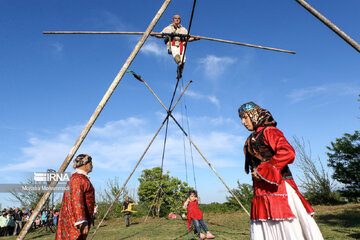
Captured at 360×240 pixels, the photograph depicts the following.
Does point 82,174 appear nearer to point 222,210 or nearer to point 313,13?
point 313,13

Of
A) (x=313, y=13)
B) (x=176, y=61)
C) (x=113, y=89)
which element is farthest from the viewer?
(x=176, y=61)

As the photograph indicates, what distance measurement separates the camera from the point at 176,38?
577 cm

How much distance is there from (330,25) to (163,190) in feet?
49.1

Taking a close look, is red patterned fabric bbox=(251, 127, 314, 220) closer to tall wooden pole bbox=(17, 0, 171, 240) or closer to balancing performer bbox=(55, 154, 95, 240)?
tall wooden pole bbox=(17, 0, 171, 240)

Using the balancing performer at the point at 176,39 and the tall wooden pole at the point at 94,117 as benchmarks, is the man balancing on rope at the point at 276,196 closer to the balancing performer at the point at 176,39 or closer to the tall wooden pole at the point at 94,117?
the tall wooden pole at the point at 94,117

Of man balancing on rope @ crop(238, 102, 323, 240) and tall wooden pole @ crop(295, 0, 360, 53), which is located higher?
tall wooden pole @ crop(295, 0, 360, 53)

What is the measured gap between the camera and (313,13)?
363 centimetres

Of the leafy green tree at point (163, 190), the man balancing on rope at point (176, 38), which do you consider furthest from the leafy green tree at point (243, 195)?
the man balancing on rope at point (176, 38)

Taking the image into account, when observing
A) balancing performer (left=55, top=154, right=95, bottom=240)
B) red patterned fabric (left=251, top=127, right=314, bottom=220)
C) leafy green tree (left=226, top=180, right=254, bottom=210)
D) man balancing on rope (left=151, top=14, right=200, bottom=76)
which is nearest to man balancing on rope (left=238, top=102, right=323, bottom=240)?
red patterned fabric (left=251, top=127, right=314, bottom=220)

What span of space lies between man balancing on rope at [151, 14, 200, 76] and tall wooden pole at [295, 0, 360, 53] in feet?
8.20

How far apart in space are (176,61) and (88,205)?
3.91 meters

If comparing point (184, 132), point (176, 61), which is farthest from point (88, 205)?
point (184, 132)

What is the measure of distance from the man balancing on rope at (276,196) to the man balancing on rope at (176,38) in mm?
3667

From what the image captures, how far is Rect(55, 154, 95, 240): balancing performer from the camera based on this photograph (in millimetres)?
3150
